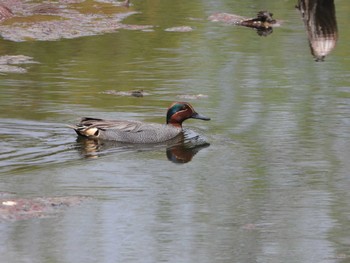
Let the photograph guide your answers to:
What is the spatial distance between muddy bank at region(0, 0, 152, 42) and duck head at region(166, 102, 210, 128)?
530 cm

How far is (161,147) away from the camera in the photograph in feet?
31.9

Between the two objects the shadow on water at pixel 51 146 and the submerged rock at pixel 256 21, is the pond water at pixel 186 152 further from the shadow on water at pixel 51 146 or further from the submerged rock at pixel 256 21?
the submerged rock at pixel 256 21

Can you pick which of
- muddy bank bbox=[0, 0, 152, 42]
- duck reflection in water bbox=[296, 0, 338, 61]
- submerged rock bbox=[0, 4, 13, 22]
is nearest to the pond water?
muddy bank bbox=[0, 0, 152, 42]

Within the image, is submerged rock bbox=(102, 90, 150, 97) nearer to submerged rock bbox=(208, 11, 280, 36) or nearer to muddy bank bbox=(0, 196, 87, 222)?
muddy bank bbox=(0, 196, 87, 222)

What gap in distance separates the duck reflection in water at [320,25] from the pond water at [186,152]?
269 centimetres

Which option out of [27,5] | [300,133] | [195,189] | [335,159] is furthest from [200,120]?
[27,5]

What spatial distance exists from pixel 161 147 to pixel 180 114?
54 centimetres

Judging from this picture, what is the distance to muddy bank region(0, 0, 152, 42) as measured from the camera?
1554 centimetres

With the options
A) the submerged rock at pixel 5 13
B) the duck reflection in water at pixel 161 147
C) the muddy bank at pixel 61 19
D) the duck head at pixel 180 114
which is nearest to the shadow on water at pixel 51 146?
the duck reflection in water at pixel 161 147

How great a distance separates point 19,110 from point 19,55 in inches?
127

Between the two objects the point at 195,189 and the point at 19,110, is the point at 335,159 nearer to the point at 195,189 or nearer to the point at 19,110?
the point at 195,189

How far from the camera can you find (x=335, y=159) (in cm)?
866

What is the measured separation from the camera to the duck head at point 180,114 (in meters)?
10.1

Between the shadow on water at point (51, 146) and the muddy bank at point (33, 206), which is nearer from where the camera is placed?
the muddy bank at point (33, 206)
